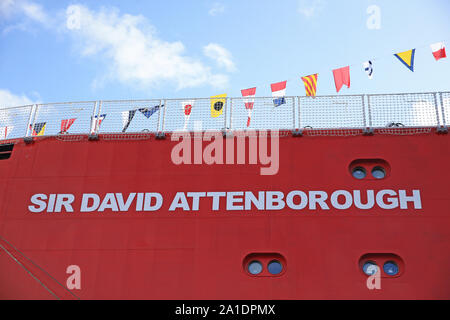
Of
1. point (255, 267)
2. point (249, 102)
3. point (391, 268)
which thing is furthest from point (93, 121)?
point (391, 268)

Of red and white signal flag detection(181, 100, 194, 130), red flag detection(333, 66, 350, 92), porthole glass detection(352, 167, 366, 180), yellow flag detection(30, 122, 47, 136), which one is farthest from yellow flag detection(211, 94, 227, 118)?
yellow flag detection(30, 122, 47, 136)

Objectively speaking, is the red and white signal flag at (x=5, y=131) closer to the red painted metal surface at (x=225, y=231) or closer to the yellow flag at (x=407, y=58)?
the red painted metal surface at (x=225, y=231)

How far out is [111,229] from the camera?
1091cm

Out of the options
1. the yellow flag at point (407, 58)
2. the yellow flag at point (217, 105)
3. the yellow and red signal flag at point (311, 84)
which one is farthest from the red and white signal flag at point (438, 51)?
the yellow flag at point (217, 105)

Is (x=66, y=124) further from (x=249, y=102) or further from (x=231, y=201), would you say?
(x=231, y=201)

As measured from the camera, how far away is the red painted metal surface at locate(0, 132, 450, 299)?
10023mm

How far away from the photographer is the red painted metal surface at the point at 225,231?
32.9 ft

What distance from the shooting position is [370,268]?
33.0 ft

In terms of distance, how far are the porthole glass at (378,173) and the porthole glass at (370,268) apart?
1.94 meters

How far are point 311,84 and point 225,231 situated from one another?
14.4ft
